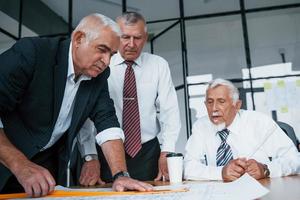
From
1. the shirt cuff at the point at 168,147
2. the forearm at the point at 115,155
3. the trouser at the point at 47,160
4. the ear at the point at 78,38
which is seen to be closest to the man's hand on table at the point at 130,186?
the forearm at the point at 115,155

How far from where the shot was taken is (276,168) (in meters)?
1.31

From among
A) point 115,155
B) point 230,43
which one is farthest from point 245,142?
point 230,43

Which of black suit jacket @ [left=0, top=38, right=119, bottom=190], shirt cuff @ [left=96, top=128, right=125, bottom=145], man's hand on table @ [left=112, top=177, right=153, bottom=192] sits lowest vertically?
man's hand on table @ [left=112, top=177, right=153, bottom=192]

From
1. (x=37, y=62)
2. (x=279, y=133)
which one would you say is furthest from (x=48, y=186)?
(x=279, y=133)

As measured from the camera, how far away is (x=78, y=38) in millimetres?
1191

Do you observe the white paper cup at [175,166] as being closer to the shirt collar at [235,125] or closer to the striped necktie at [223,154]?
the striped necktie at [223,154]

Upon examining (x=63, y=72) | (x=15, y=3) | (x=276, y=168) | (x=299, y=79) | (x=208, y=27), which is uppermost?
(x=15, y=3)

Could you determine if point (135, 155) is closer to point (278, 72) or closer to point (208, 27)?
point (278, 72)

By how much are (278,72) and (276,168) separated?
3375 mm

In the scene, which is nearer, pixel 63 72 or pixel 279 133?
pixel 63 72

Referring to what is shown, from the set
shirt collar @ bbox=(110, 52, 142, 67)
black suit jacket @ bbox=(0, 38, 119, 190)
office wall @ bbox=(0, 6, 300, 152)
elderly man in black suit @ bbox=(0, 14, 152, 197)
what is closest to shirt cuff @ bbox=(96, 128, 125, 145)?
elderly man in black suit @ bbox=(0, 14, 152, 197)

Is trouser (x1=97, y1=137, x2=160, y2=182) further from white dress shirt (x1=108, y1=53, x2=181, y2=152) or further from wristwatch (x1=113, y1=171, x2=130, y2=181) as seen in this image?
wristwatch (x1=113, y1=171, x2=130, y2=181)

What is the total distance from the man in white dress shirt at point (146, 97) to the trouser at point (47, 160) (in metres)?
0.32

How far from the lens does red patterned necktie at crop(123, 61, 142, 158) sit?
5.36 ft
